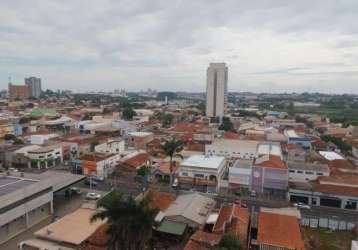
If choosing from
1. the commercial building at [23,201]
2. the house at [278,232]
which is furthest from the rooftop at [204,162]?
the commercial building at [23,201]

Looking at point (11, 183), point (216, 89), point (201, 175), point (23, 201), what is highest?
point (216, 89)

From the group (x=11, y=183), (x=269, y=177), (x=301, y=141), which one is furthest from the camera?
(x=301, y=141)

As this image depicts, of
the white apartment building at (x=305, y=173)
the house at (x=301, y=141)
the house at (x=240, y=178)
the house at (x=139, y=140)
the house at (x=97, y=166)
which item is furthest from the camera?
the house at (x=301, y=141)

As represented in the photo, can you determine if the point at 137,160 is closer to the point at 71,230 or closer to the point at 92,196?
the point at 92,196

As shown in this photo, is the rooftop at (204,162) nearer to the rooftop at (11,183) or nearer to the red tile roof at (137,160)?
the red tile roof at (137,160)

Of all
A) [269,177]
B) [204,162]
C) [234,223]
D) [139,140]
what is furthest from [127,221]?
[139,140]

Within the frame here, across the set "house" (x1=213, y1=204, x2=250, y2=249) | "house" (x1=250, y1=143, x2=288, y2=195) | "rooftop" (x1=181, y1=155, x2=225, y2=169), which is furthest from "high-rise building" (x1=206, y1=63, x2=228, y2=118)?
"house" (x1=213, y1=204, x2=250, y2=249)
